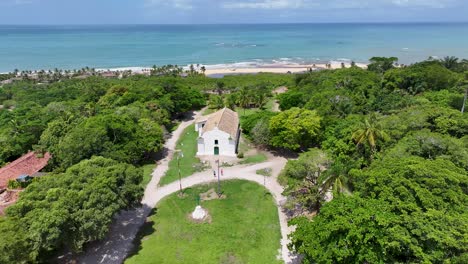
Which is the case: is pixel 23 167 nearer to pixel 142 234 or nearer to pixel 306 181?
pixel 142 234

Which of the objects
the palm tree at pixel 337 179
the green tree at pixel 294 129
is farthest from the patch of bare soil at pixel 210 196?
the green tree at pixel 294 129

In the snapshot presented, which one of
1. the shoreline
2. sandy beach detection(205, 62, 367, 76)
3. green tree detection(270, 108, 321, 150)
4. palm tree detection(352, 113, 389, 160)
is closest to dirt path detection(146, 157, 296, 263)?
green tree detection(270, 108, 321, 150)

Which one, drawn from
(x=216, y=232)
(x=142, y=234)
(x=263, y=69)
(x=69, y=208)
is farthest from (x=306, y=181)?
(x=263, y=69)

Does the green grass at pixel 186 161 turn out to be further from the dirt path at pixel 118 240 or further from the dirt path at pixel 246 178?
the dirt path at pixel 118 240

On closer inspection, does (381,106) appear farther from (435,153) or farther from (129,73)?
(129,73)

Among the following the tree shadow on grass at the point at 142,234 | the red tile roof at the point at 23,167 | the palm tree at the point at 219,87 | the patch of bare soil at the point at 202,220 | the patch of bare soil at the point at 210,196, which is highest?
the palm tree at the point at 219,87

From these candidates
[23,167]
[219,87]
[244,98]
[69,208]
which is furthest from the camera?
[219,87]
